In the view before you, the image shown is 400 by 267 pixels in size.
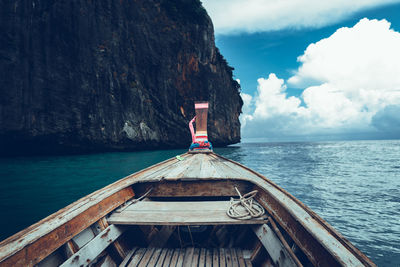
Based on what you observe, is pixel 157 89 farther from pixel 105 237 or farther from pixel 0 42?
pixel 105 237

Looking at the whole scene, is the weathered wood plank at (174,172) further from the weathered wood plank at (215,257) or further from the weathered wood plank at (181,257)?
the weathered wood plank at (215,257)

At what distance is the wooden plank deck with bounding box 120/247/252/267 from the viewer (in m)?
1.77

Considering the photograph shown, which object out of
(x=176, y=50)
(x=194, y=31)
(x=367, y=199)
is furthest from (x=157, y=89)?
(x=367, y=199)

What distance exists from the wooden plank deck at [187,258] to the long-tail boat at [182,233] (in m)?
0.01

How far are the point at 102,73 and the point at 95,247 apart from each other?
22.1 metres

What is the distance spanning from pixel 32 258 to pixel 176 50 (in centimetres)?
2586

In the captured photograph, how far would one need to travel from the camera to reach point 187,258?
1864mm

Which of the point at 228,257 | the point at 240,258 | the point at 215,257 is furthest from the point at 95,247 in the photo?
the point at 240,258

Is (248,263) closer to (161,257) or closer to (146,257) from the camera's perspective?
(161,257)

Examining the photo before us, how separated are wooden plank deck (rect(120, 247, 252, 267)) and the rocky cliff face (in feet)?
66.4

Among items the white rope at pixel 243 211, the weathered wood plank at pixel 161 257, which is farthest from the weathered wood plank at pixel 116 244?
the white rope at pixel 243 211

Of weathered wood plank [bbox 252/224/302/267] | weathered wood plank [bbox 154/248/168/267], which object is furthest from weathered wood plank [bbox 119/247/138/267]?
weathered wood plank [bbox 252/224/302/267]

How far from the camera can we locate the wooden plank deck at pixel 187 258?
5.81ft

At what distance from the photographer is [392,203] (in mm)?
5617
